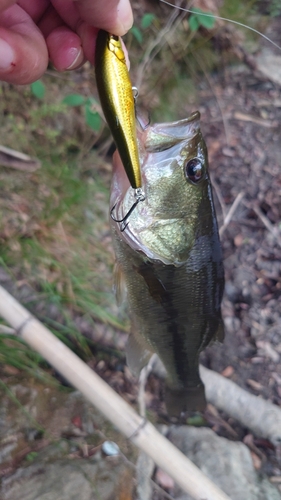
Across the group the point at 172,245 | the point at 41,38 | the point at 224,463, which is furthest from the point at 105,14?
the point at 224,463

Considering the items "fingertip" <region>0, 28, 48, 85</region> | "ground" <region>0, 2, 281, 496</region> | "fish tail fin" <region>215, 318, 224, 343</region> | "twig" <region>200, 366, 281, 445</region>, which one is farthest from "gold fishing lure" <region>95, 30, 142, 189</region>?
"twig" <region>200, 366, 281, 445</region>

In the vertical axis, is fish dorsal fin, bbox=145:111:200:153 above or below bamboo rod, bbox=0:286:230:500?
above

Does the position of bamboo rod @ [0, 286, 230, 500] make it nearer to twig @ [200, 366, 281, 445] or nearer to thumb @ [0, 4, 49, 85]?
thumb @ [0, 4, 49, 85]

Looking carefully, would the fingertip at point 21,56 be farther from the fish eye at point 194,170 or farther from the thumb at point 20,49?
the fish eye at point 194,170

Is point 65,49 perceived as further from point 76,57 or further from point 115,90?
point 115,90

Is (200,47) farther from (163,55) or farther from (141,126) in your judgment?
(141,126)
